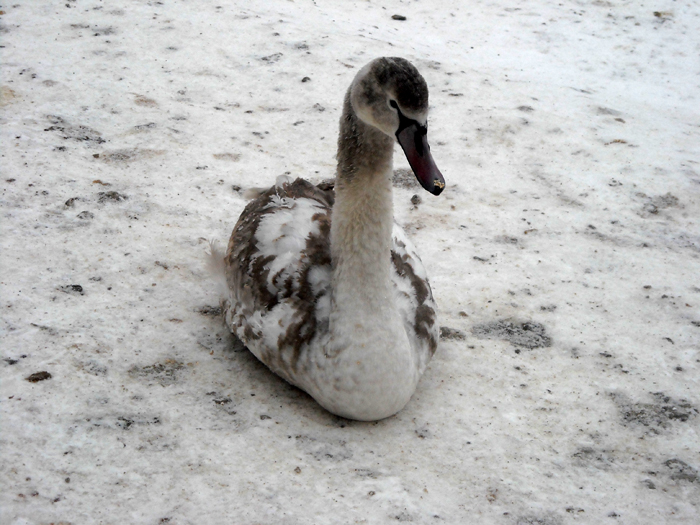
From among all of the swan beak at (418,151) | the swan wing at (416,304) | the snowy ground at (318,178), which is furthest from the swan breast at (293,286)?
the swan beak at (418,151)

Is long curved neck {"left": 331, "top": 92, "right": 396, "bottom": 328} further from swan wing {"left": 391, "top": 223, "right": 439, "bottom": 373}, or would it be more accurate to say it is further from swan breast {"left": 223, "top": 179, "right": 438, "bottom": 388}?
swan wing {"left": 391, "top": 223, "right": 439, "bottom": 373}

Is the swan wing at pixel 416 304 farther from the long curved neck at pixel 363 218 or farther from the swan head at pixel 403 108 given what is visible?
the swan head at pixel 403 108

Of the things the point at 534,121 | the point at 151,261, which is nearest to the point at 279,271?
the point at 151,261

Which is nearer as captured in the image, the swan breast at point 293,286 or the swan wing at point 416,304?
the swan breast at point 293,286

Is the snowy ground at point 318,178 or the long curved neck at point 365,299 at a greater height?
the long curved neck at point 365,299

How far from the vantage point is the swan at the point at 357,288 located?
337 cm

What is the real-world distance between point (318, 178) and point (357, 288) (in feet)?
8.56

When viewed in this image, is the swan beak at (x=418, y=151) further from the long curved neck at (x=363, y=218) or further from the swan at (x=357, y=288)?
the long curved neck at (x=363, y=218)

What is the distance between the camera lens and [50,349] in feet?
12.4

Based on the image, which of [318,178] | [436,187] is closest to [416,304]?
[436,187]

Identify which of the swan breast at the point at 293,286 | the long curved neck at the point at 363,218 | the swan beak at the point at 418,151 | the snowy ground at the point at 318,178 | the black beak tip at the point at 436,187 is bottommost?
the snowy ground at the point at 318,178

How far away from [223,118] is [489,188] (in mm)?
2467

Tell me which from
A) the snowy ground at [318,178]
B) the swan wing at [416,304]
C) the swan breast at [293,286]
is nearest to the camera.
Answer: the snowy ground at [318,178]

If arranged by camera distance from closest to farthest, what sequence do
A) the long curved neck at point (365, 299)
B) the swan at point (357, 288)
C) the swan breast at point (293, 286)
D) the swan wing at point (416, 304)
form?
the swan at point (357, 288), the long curved neck at point (365, 299), the swan breast at point (293, 286), the swan wing at point (416, 304)
